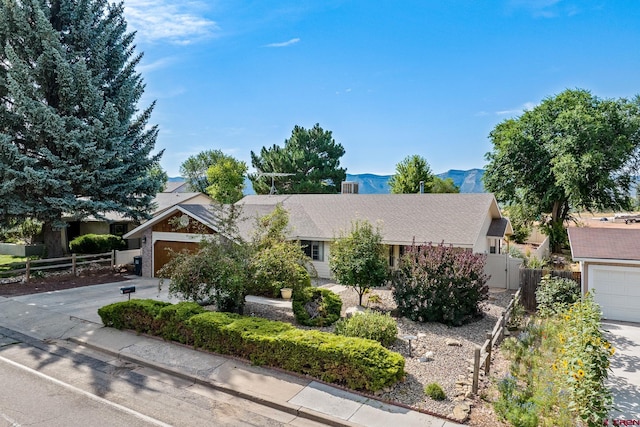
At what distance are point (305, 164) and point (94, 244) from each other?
2554cm

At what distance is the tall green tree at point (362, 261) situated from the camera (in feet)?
46.0

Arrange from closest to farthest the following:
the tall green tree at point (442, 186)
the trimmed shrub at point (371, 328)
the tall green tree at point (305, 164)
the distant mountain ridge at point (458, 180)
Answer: the trimmed shrub at point (371, 328), the tall green tree at point (442, 186), the tall green tree at point (305, 164), the distant mountain ridge at point (458, 180)

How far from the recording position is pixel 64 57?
20.5 m

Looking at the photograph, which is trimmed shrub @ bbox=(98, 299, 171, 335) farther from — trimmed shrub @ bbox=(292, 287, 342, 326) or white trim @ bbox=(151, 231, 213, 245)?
white trim @ bbox=(151, 231, 213, 245)

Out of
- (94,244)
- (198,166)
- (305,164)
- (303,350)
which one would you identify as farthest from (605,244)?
(198,166)

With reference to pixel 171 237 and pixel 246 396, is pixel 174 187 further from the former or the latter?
pixel 246 396

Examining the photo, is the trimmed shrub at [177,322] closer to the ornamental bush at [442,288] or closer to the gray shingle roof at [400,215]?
the ornamental bush at [442,288]

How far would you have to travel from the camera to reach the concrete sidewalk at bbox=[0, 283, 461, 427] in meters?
7.19

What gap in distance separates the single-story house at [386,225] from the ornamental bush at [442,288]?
4207 millimetres

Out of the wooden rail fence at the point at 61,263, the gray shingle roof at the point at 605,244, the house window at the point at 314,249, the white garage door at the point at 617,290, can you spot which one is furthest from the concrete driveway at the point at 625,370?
the wooden rail fence at the point at 61,263

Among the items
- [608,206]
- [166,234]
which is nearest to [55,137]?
[166,234]

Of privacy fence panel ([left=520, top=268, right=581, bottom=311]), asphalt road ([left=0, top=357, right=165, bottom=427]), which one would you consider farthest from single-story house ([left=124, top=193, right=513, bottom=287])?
asphalt road ([left=0, top=357, right=165, bottom=427])

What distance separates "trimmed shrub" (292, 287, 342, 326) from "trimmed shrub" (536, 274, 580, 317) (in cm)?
705

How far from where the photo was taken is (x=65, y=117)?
20.2 metres
